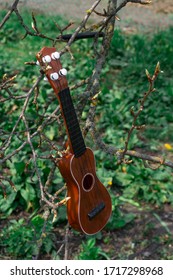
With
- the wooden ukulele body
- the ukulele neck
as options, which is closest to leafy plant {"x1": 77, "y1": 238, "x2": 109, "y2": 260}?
the wooden ukulele body

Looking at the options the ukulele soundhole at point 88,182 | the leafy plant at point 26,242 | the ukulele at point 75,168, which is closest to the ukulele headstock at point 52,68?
the ukulele at point 75,168

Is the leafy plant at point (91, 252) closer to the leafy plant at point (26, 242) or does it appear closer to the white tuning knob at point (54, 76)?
the leafy plant at point (26, 242)

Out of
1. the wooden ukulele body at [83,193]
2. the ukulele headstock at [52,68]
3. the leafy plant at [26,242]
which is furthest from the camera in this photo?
the leafy plant at [26,242]

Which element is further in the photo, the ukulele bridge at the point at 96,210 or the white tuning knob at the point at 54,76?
the ukulele bridge at the point at 96,210

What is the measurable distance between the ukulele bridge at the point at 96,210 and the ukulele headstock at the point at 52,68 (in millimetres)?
620

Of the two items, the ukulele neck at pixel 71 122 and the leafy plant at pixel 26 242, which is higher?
the ukulele neck at pixel 71 122

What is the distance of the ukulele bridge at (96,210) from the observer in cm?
256

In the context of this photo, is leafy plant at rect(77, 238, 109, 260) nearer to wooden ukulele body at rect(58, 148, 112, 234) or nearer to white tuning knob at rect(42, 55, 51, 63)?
wooden ukulele body at rect(58, 148, 112, 234)

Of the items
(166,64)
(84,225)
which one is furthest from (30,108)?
(84,225)

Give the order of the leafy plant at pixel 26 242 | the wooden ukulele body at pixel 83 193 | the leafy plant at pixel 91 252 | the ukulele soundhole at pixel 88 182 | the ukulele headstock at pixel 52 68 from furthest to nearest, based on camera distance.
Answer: the leafy plant at pixel 26 242 < the leafy plant at pixel 91 252 < the ukulele soundhole at pixel 88 182 < the wooden ukulele body at pixel 83 193 < the ukulele headstock at pixel 52 68

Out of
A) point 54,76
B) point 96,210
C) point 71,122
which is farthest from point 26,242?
point 54,76

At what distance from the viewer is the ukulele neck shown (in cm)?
233

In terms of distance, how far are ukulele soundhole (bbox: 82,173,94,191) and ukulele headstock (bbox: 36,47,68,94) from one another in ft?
1.49

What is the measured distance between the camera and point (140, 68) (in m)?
5.61
